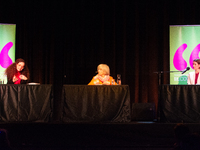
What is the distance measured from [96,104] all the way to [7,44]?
3346mm

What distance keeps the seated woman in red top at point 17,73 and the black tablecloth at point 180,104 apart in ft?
7.14

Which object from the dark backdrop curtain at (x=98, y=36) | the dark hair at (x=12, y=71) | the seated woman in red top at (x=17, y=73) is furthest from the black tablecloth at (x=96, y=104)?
the dark backdrop curtain at (x=98, y=36)

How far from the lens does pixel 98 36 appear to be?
6.18 metres

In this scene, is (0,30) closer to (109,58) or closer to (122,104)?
(109,58)

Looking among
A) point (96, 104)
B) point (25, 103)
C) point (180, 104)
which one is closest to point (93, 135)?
point (96, 104)

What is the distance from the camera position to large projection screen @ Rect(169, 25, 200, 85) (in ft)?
19.5

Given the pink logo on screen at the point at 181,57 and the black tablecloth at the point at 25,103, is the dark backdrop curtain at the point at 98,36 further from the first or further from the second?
the black tablecloth at the point at 25,103

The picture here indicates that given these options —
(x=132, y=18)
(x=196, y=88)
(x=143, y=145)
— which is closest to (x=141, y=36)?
(x=132, y=18)

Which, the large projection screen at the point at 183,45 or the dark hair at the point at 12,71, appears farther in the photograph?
the large projection screen at the point at 183,45

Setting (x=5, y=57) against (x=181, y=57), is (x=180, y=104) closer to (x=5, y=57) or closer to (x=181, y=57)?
(x=181, y=57)

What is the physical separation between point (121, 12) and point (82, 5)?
95 cm

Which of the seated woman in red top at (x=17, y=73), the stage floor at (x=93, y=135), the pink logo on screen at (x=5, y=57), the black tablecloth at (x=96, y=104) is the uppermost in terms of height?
the pink logo on screen at (x=5, y=57)

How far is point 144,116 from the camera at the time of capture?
175 inches

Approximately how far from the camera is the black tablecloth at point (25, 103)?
139 inches
